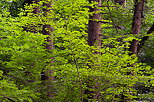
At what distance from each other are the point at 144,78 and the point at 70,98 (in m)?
2.27

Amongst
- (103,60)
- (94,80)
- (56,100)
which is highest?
(103,60)

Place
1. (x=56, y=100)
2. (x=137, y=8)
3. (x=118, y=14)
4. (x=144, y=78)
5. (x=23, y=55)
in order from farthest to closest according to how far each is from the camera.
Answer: (x=118, y=14), (x=137, y=8), (x=56, y=100), (x=23, y=55), (x=144, y=78)

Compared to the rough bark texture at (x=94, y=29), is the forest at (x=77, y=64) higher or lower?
lower

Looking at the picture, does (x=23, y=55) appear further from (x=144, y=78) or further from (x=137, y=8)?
(x=137, y=8)

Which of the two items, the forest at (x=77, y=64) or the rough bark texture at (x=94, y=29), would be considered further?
the rough bark texture at (x=94, y=29)

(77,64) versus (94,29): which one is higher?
(94,29)

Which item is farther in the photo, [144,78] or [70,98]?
[70,98]

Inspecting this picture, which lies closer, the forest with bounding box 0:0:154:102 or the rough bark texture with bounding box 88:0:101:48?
the forest with bounding box 0:0:154:102

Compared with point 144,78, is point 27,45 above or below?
above

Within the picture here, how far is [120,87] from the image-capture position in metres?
4.98

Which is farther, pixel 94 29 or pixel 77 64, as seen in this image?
pixel 94 29

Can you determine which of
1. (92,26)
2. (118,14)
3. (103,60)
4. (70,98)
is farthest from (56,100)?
(118,14)

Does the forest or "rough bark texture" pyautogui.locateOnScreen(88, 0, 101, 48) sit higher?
"rough bark texture" pyautogui.locateOnScreen(88, 0, 101, 48)

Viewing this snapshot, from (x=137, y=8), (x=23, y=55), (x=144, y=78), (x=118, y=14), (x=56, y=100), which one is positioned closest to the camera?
(x=144, y=78)
